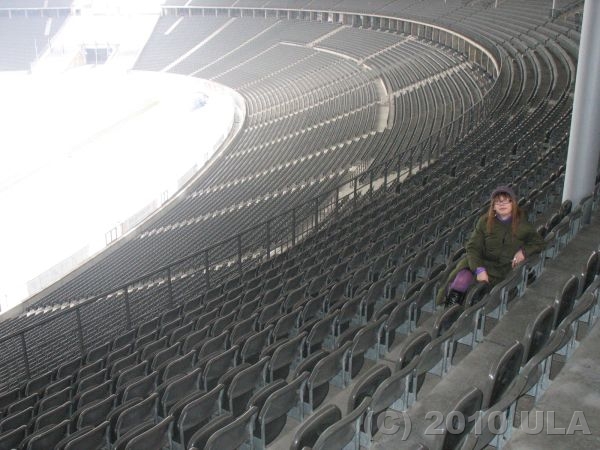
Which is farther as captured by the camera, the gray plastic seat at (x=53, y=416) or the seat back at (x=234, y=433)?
the gray plastic seat at (x=53, y=416)

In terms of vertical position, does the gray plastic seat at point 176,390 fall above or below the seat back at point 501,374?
below

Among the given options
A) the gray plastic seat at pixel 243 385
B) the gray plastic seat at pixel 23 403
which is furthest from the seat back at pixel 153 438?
the gray plastic seat at pixel 23 403

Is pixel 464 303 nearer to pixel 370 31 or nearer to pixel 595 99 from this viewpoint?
pixel 595 99

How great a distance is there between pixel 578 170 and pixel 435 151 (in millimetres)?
6424

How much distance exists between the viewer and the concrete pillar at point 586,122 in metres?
5.85

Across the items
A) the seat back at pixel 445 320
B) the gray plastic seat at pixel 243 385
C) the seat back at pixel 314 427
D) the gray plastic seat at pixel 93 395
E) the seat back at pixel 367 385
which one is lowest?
the gray plastic seat at pixel 93 395

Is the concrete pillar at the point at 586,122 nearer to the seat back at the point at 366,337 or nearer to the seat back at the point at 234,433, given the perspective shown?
the seat back at the point at 366,337

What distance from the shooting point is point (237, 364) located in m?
4.83

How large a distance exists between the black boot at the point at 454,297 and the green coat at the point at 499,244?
0.19 meters

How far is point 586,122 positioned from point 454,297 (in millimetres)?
2683

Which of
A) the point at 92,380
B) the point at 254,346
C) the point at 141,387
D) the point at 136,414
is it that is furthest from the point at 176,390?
the point at 92,380

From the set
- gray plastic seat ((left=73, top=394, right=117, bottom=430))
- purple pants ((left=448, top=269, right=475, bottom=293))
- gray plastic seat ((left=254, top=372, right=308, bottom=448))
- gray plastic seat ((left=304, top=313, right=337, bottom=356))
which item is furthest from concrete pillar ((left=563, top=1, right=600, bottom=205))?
gray plastic seat ((left=73, top=394, right=117, bottom=430))

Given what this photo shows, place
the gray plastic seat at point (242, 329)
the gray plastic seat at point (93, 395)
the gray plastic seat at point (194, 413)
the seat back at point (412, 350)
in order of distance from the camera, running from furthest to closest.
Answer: the gray plastic seat at point (242, 329) → the gray plastic seat at point (93, 395) → the gray plastic seat at point (194, 413) → the seat back at point (412, 350)

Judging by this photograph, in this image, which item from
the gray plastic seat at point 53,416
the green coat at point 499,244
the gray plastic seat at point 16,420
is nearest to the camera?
the green coat at point 499,244
